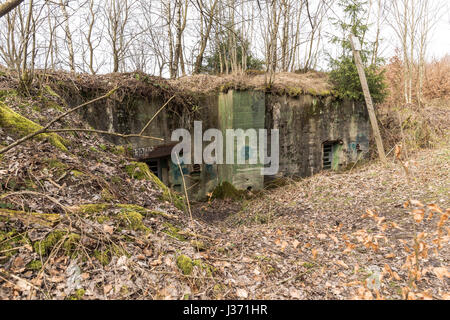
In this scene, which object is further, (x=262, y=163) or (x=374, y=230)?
(x=262, y=163)

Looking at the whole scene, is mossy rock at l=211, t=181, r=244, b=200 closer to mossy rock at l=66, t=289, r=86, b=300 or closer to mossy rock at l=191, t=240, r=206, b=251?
mossy rock at l=191, t=240, r=206, b=251

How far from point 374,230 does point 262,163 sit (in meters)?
4.62

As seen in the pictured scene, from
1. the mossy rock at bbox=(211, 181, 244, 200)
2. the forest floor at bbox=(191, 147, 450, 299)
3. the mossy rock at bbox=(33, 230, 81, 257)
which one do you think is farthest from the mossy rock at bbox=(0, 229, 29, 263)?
the mossy rock at bbox=(211, 181, 244, 200)

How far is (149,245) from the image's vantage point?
3287 mm

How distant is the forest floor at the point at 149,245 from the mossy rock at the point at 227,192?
321 centimetres

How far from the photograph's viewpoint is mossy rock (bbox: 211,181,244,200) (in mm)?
8859

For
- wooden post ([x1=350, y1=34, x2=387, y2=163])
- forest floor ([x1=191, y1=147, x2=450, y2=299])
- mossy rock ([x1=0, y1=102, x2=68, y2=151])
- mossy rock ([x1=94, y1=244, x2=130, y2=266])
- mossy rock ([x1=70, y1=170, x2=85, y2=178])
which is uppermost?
wooden post ([x1=350, y1=34, x2=387, y2=163])

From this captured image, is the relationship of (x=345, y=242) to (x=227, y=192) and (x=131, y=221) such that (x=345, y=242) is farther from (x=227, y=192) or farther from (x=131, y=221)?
(x=227, y=192)

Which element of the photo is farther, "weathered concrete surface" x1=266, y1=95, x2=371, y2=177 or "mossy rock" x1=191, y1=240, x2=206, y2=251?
"weathered concrete surface" x1=266, y1=95, x2=371, y2=177

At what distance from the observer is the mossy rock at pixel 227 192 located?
29.1ft

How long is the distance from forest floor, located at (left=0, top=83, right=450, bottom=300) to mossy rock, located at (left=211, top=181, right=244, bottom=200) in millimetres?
3214
